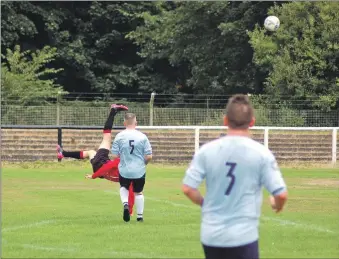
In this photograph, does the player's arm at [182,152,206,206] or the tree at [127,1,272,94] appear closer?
the player's arm at [182,152,206,206]

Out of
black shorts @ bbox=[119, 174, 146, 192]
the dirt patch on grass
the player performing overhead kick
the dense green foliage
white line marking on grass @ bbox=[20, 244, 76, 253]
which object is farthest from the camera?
the dense green foliage

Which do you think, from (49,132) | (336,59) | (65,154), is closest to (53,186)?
(65,154)

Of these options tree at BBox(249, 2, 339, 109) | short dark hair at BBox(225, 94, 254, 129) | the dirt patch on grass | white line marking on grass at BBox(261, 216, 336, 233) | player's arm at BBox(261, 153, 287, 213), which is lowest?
the dirt patch on grass

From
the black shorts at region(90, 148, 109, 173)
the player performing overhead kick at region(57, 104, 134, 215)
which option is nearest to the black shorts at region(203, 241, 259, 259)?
the player performing overhead kick at region(57, 104, 134, 215)

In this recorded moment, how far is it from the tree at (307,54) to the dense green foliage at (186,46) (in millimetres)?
44

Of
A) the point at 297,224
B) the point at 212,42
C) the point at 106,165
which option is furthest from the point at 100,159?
the point at 212,42

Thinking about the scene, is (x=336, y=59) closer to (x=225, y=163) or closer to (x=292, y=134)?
(x=292, y=134)

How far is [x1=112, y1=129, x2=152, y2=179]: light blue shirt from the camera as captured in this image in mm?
15133

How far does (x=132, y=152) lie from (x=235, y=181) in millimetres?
8437

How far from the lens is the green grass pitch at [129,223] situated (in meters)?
11.8

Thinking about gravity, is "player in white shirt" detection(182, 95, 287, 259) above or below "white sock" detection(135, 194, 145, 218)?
above

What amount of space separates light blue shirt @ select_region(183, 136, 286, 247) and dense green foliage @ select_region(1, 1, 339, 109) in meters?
29.5

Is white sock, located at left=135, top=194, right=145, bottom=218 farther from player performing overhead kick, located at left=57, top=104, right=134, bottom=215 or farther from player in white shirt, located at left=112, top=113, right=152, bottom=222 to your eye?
player performing overhead kick, located at left=57, top=104, right=134, bottom=215

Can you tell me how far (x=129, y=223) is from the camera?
49.1ft
